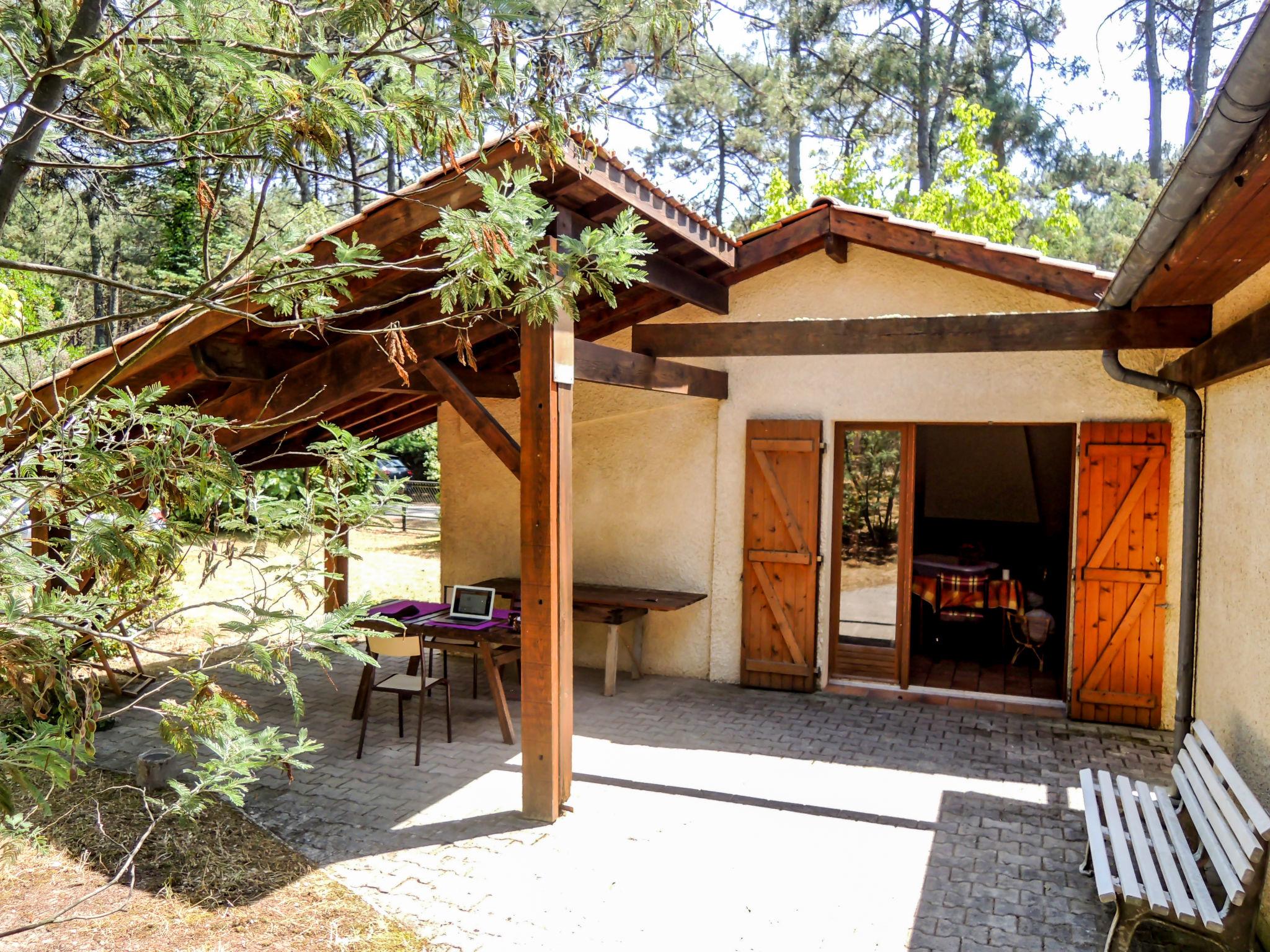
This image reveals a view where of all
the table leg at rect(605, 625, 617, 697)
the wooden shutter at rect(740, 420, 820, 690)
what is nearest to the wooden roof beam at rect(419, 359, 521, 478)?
the table leg at rect(605, 625, 617, 697)

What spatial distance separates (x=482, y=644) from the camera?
624cm

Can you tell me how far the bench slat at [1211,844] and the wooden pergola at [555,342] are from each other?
2.46 metres

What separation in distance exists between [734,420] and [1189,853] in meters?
4.77

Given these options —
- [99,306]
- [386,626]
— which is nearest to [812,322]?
[386,626]

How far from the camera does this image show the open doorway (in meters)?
7.58

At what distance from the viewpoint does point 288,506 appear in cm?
257

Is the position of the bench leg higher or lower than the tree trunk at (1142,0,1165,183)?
lower

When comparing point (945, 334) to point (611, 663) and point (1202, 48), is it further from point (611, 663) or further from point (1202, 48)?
point (1202, 48)

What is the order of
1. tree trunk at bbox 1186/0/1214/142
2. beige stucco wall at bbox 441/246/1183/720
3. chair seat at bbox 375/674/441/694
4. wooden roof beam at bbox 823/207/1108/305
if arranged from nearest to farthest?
chair seat at bbox 375/674/441/694 → wooden roof beam at bbox 823/207/1108/305 → beige stucco wall at bbox 441/246/1183/720 → tree trunk at bbox 1186/0/1214/142

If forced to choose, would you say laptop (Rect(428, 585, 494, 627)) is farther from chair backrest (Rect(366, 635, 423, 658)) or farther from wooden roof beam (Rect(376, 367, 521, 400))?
wooden roof beam (Rect(376, 367, 521, 400))

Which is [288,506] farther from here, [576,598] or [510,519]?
[510,519]

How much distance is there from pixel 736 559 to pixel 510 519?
2.34 meters

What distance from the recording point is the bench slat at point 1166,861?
327 centimetres

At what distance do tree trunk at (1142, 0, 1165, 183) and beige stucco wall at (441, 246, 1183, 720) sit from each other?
12.5 metres
